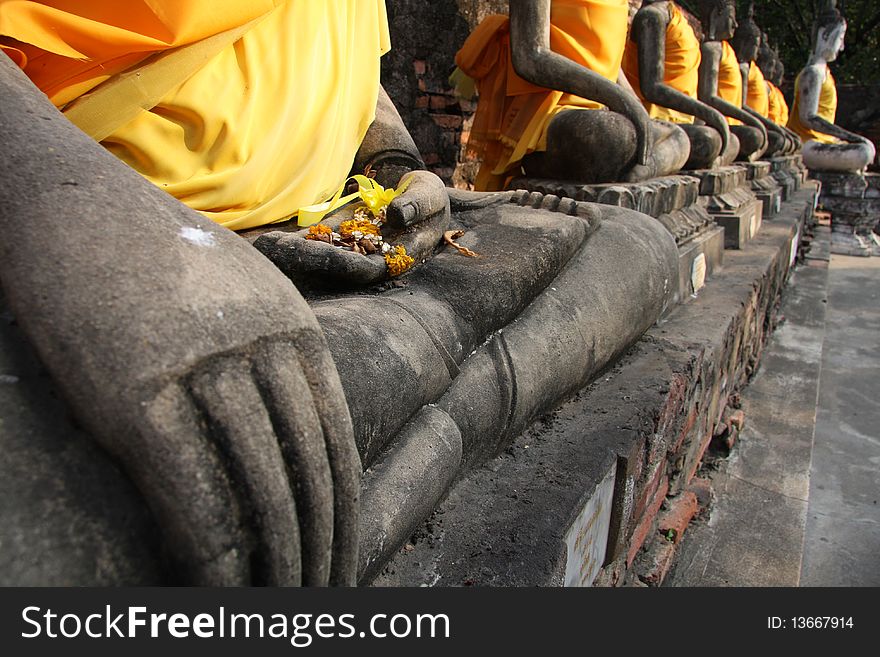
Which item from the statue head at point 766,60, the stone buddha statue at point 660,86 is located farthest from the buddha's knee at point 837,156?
the stone buddha statue at point 660,86

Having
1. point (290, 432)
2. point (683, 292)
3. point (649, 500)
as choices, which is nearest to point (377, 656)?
point (290, 432)

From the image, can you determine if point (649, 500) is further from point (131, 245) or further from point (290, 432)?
point (131, 245)

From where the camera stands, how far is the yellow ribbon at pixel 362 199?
1345mm

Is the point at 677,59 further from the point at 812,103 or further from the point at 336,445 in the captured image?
the point at 812,103

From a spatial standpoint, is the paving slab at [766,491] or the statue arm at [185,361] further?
the paving slab at [766,491]

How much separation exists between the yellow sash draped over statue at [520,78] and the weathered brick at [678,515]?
147 centimetres

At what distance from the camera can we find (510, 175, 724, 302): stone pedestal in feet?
7.96

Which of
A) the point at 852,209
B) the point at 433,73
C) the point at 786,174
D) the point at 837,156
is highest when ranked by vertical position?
the point at 433,73

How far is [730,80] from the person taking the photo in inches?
240

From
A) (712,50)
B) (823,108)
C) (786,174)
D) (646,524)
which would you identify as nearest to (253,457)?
(646,524)

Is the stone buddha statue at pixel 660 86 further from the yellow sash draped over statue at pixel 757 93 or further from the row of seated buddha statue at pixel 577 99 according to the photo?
the yellow sash draped over statue at pixel 757 93

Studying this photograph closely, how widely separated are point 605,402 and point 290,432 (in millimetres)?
1030

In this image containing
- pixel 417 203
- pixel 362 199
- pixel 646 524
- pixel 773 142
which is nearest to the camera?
pixel 417 203

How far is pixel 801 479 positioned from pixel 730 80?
5.03 m
